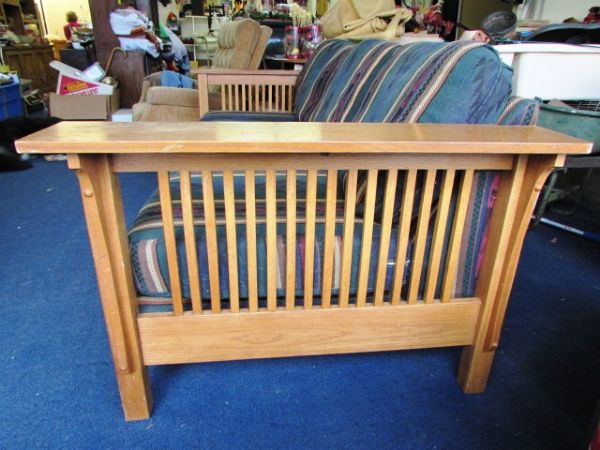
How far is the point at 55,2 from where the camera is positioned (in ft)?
Result: 20.6

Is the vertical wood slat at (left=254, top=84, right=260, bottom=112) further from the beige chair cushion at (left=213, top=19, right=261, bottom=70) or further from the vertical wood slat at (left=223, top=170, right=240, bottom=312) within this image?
the vertical wood slat at (left=223, top=170, right=240, bottom=312)

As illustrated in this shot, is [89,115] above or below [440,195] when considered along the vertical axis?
below

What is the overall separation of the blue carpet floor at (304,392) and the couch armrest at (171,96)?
1.71m

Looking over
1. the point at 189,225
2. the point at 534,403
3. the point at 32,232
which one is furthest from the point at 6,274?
the point at 534,403

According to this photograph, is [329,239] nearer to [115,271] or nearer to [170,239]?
[170,239]

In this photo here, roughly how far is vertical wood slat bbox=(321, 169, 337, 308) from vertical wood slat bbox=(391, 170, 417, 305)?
0.52 feet

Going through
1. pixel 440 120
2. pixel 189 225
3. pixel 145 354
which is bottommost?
pixel 145 354

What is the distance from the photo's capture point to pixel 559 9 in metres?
2.48

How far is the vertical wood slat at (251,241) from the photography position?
90cm

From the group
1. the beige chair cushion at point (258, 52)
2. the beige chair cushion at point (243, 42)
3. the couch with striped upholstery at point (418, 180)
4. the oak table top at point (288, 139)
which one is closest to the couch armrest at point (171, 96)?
the beige chair cushion at point (243, 42)

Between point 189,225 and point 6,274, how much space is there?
4.08 ft

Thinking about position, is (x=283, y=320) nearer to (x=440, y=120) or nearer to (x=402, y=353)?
(x=402, y=353)

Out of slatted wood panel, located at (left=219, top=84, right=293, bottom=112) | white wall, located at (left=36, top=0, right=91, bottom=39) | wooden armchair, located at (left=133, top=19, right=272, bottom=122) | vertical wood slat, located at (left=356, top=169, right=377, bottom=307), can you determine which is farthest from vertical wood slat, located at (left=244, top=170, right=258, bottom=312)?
white wall, located at (left=36, top=0, right=91, bottom=39)

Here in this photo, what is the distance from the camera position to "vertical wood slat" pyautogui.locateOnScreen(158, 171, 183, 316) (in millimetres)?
882
